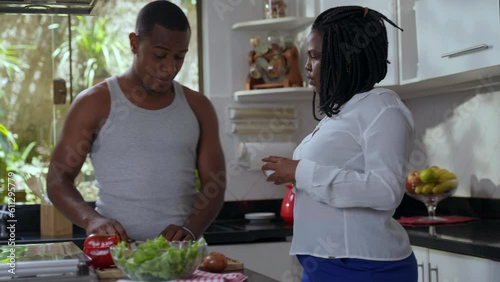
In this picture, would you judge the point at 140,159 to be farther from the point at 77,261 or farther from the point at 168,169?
the point at 77,261

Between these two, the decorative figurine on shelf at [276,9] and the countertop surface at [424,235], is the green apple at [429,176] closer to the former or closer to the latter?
the countertop surface at [424,235]

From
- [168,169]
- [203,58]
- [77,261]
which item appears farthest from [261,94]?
[77,261]

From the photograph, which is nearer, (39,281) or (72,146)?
(39,281)

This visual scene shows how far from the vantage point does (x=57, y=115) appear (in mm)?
3842

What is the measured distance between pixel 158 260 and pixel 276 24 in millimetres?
2293

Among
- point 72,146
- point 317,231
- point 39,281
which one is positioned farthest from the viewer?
point 72,146

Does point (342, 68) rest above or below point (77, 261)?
above

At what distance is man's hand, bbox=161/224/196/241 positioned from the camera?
6.81 ft

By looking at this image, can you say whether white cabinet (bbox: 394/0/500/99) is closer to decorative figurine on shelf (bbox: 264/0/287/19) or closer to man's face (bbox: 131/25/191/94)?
decorative figurine on shelf (bbox: 264/0/287/19)

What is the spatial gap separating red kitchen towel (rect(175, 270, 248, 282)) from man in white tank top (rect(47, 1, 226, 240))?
1.54 feet

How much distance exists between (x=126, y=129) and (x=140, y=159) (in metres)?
0.09

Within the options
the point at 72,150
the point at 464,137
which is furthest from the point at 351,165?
the point at 464,137

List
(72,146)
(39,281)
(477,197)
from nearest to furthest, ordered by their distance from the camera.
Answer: (39,281), (72,146), (477,197)

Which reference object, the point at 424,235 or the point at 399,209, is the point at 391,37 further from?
the point at 399,209
